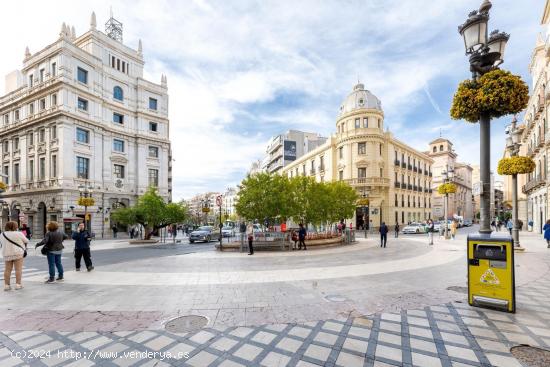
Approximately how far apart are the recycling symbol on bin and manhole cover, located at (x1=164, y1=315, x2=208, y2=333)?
5578 millimetres

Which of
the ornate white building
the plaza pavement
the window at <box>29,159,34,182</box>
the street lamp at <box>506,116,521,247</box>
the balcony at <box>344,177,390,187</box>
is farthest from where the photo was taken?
the balcony at <box>344,177,390,187</box>

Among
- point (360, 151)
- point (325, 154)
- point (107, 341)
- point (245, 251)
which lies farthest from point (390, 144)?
point (107, 341)

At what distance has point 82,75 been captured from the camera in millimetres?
32625

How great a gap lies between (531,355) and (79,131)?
39460 millimetres

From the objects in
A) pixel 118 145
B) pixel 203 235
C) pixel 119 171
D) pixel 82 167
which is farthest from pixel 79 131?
pixel 203 235

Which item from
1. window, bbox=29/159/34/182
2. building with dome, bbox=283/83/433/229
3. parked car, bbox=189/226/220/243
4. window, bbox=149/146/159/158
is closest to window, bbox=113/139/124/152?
window, bbox=149/146/159/158

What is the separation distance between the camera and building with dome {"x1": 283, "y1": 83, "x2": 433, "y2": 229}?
37.9 m

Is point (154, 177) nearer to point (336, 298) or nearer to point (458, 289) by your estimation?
point (336, 298)

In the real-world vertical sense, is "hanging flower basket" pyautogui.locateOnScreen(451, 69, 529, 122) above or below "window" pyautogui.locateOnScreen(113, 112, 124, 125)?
below

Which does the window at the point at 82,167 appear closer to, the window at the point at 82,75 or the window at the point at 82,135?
the window at the point at 82,135

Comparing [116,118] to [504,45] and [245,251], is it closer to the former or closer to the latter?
[245,251]

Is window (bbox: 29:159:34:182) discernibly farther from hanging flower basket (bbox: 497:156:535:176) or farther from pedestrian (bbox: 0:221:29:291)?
hanging flower basket (bbox: 497:156:535:176)

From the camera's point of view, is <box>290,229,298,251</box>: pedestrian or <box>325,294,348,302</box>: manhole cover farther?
<box>290,229,298,251</box>: pedestrian

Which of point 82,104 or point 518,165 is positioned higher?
point 82,104
